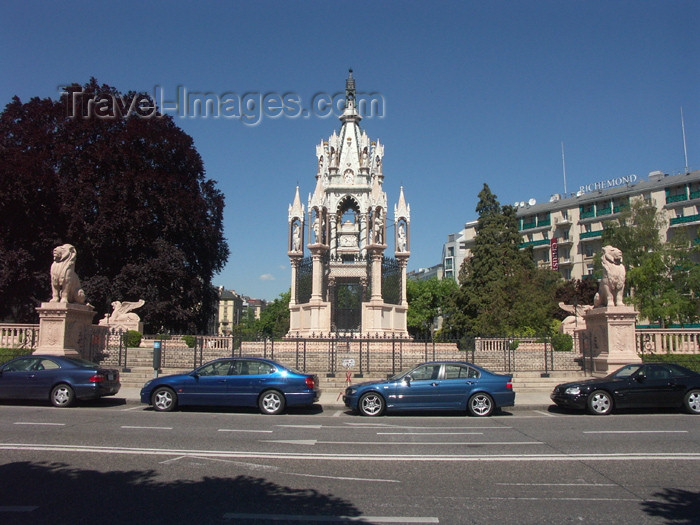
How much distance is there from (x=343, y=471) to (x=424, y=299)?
7178cm

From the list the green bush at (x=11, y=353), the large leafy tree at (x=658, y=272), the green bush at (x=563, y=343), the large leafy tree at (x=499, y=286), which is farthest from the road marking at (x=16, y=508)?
the large leafy tree at (x=658, y=272)

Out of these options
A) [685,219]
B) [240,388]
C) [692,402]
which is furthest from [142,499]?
[685,219]

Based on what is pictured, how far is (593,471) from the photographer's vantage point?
8281mm

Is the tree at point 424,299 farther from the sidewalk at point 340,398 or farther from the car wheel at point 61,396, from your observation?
the car wheel at point 61,396

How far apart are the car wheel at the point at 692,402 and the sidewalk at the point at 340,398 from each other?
136 inches

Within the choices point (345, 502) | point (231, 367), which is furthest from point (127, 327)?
point (345, 502)

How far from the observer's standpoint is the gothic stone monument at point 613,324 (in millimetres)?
20609

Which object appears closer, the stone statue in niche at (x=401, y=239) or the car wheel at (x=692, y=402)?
the car wheel at (x=692, y=402)

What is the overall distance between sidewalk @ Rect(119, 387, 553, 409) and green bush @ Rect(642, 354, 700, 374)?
485cm

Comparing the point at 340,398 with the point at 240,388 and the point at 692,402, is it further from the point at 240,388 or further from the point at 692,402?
the point at 692,402

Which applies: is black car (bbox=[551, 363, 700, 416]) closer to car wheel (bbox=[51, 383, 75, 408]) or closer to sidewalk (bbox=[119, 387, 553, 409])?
sidewalk (bbox=[119, 387, 553, 409])

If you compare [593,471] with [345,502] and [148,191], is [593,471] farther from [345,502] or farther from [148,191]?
[148,191]

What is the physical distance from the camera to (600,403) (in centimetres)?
1506

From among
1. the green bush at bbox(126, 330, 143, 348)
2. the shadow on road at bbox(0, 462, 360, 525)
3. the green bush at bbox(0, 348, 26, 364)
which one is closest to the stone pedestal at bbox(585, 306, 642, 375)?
the shadow on road at bbox(0, 462, 360, 525)
